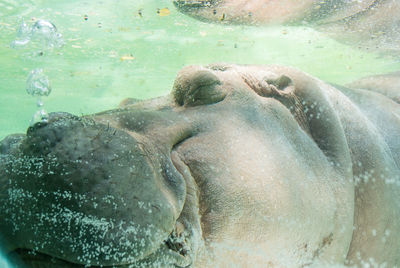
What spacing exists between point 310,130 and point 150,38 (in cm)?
1359

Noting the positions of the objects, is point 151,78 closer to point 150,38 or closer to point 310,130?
point 150,38

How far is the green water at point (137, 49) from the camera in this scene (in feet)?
40.8

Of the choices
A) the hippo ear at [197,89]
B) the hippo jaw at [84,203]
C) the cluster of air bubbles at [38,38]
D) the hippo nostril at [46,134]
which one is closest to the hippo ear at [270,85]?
the hippo ear at [197,89]

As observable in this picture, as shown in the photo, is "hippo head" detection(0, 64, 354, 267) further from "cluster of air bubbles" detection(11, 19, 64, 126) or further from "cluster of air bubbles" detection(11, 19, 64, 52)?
"cluster of air bubbles" detection(11, 19, 64, 52)

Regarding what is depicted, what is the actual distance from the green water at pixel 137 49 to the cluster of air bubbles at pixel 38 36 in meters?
0.32

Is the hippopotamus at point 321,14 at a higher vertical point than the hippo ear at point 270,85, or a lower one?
lower

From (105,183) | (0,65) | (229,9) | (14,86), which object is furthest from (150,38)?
(105,183)

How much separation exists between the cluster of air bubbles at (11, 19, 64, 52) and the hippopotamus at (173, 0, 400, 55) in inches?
244

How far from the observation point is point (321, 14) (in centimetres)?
1002

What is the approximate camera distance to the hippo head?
1.42m

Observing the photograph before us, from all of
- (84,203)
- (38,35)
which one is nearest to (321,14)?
(84,203)

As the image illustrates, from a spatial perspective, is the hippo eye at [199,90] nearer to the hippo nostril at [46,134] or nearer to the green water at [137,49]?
the hippo nostril at [46,134]

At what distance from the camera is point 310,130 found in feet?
9.92

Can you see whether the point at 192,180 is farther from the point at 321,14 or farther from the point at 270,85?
the point at 321,14
